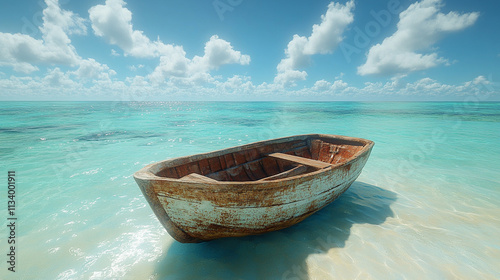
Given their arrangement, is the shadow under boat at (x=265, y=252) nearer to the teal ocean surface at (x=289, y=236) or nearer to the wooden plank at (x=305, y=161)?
the teal ocean surface at (x=289, y=236)

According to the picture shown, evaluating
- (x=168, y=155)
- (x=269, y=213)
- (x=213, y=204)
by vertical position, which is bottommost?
(x=168, y=155)

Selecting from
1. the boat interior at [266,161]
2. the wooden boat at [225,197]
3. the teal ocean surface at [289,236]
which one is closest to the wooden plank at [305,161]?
the boat interior at [266,161]

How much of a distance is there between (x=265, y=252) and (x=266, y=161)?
3.08m

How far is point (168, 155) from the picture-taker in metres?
12.1

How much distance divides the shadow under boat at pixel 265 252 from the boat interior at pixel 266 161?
129 cm

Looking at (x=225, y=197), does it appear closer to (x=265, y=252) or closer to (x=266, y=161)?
(x=265, y=252)

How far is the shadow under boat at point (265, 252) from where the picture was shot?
352cm

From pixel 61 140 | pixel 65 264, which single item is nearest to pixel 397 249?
pixel 65 264

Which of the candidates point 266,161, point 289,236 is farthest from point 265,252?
point 266,161

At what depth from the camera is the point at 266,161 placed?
6617mm

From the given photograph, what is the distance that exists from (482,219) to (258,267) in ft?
19.1

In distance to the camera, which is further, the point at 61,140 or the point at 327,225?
the point at 61,140

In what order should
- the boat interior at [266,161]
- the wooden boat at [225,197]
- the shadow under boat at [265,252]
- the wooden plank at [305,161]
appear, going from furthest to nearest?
the wooden plank at [305,161], the boat interior at [266,161], the shadow under boat at [265,252], the wooden boat at [225,197]

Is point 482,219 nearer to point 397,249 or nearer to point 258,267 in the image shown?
point 397,249
